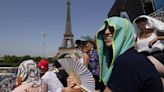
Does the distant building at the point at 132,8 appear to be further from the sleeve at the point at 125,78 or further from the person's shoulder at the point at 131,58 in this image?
the sleeve at the point at 125,78

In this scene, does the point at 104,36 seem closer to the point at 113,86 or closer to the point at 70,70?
the point at 113,86

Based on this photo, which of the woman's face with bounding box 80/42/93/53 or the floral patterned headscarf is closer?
the floral patterned headscarf

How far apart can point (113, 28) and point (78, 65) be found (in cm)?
105

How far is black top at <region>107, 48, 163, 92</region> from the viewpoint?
2.24m

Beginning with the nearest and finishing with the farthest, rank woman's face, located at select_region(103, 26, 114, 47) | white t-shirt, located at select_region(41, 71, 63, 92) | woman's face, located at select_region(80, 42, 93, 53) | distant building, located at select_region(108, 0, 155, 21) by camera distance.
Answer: woman's face, located at select_region(103, 26, 114, 47), white t-shirt, located at select_region(41, 71, 63, 92), woman's face, located at select_region(80, 42, 93, 53), distant building, located at select_region(108, 0, 155, 21)

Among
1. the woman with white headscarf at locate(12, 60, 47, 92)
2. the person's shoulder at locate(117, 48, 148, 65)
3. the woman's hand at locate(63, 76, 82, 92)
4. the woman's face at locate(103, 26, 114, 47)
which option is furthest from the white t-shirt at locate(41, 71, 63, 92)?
the person's shoulder at locate(117, 48, 148, 65)

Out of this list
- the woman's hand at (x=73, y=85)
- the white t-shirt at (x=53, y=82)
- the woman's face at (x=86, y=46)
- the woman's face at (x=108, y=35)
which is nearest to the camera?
the woman's face at (x=108, y=35)

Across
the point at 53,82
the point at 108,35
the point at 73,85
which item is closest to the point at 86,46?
the point at 53,82

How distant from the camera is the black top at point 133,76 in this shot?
7.35 ft

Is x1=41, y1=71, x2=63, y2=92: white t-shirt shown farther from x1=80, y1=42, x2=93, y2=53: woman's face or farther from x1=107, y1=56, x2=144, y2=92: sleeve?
x1=107, y1=56, x2=144, y2=92: sleeve

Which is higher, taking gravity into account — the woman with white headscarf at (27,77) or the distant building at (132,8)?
the distant building at (132,8)

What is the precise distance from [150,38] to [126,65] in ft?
3.70

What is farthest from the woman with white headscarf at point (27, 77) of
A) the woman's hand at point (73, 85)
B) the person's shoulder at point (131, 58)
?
the person's shoulder at point (131, 58)

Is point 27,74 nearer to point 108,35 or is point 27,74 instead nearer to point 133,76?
point 108,35
